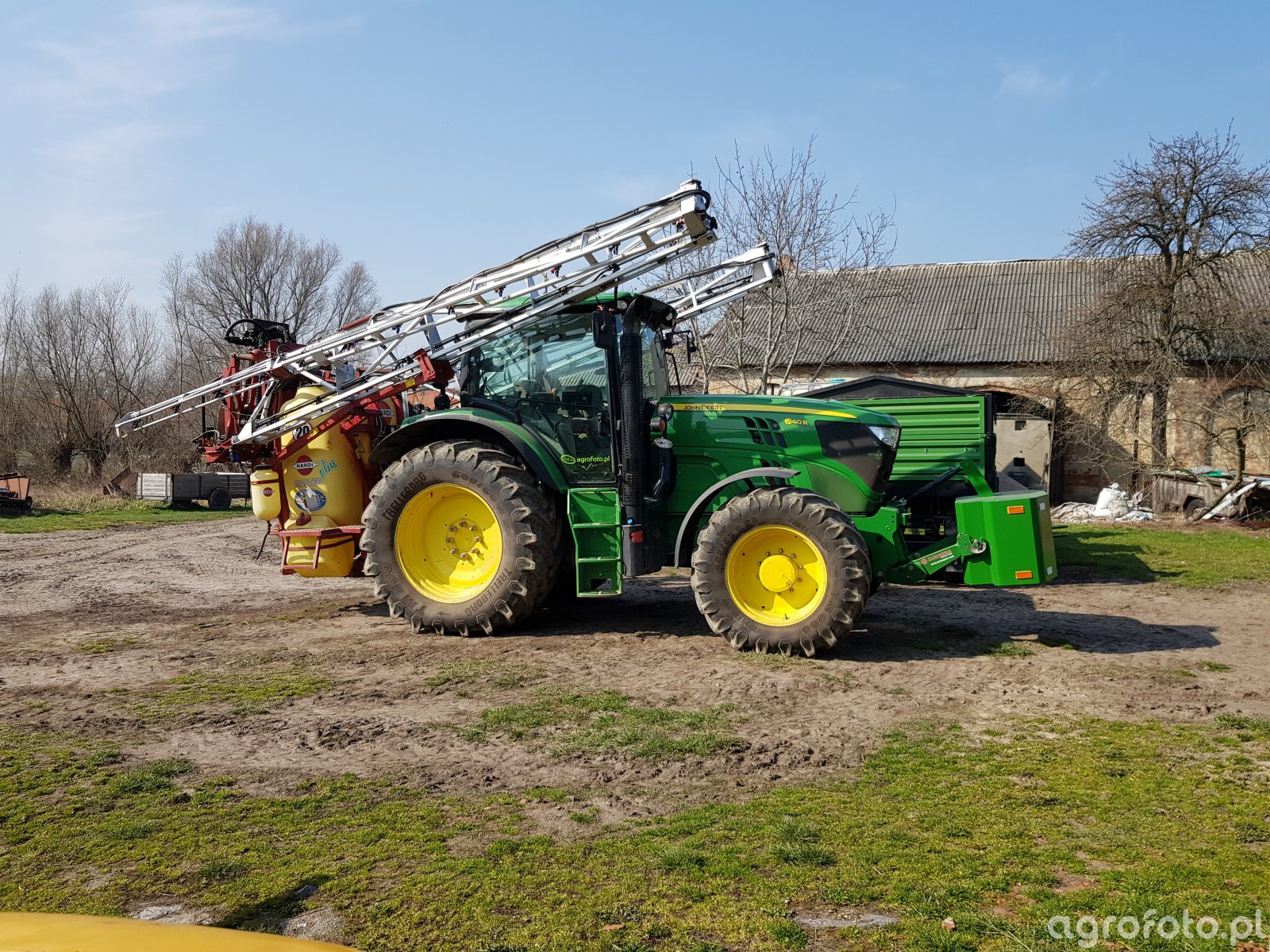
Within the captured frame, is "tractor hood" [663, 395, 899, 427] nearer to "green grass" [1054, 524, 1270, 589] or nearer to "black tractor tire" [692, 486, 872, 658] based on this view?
"black tractor tire" [692, 486, 872, 658]

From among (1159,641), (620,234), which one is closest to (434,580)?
(620,234)

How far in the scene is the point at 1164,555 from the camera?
14.4m

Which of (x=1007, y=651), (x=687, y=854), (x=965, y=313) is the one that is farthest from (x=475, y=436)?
(x=965, y=313)

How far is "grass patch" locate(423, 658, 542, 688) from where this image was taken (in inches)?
271

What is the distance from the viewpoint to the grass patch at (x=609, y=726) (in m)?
5.39

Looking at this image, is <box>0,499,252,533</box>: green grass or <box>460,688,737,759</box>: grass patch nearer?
<box>460,688,737,759</box>: grass patch

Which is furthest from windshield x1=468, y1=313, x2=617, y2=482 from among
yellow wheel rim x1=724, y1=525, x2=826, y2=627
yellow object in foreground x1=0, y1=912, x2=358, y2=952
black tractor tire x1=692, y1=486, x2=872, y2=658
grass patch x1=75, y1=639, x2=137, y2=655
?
yellow object in foreground x1=0, y1=912, x2=358, y2=952

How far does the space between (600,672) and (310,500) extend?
360 cm

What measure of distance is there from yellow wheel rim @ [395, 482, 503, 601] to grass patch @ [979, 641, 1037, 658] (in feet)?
13.3

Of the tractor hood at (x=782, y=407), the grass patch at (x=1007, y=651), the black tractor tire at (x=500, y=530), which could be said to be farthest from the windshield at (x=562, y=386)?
the grass patch at (x=1007, y=651)

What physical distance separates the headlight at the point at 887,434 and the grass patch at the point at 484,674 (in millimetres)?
3359

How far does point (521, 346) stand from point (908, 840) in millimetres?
5768

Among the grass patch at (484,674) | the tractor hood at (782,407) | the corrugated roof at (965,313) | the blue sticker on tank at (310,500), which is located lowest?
the grass patch at (484,674)

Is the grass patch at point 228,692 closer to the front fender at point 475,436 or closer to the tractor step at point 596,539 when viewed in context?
the tractor step at point 596,539
